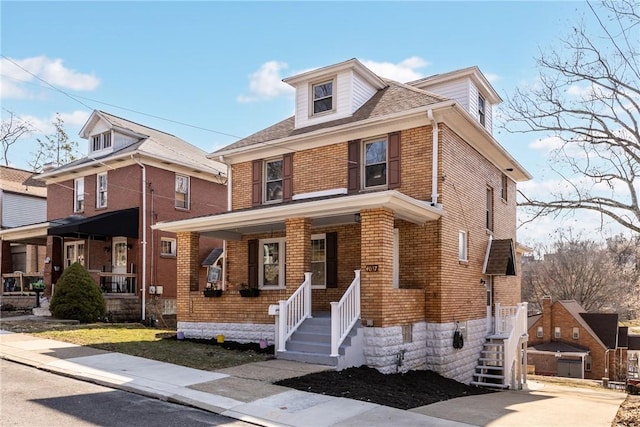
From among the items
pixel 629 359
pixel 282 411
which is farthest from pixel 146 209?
pixel 629 359

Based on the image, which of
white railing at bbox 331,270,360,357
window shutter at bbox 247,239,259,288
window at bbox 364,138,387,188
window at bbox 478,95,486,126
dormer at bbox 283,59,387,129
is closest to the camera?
white railing at bbox 331,270,360,357

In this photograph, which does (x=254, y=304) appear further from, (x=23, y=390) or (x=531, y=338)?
(x=531, y=338)

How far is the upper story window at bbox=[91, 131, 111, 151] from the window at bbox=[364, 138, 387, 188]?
564 inches

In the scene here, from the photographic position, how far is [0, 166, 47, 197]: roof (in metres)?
30.0

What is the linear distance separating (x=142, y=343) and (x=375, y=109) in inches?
351

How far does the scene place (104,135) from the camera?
2445cm

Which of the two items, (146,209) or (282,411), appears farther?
(146,209)

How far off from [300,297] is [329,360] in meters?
2.04

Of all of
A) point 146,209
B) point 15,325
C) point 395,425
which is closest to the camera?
point 395,425

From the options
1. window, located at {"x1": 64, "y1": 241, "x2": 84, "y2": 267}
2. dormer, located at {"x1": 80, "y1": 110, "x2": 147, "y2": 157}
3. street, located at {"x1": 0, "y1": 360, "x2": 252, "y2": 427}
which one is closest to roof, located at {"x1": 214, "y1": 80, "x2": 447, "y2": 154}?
dormer, located at {"x1": 80, "y1": 110, "x2": 147, "y2": 157}

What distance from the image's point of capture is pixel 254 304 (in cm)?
1386

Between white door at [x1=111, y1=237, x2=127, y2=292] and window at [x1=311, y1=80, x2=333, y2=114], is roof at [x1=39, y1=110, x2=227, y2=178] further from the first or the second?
window at [x1=311, y1=80, x2=333, y2=114]

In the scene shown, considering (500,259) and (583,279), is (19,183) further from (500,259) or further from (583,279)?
(583,279)

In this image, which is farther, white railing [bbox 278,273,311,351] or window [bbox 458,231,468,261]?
window [bbox 458,231,468,261]
